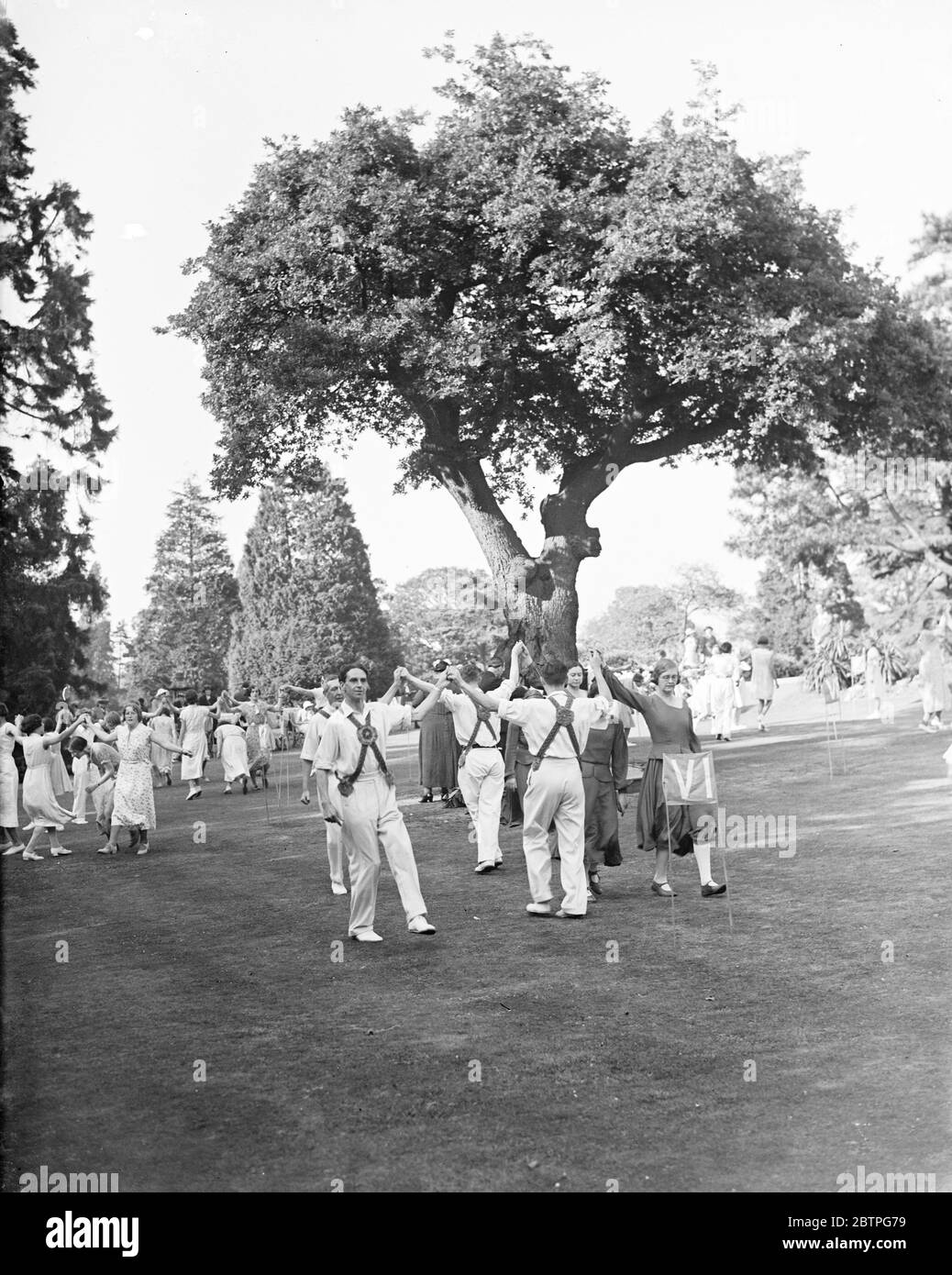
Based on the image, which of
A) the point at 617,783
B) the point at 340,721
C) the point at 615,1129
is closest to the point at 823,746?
the point at 617,783

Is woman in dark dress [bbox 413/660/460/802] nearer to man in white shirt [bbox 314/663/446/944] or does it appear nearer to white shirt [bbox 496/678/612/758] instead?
white shirt [bbox 496/678/612/758]

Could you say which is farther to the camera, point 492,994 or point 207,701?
point 207,701

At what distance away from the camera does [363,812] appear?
11711mm

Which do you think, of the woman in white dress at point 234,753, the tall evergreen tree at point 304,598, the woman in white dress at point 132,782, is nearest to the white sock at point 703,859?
the woman in white dress at point 132,782

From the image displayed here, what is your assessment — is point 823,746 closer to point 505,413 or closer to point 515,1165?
point 505,413

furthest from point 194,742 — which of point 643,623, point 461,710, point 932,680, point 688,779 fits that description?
point 643,623

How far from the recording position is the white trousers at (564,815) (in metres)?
12.3

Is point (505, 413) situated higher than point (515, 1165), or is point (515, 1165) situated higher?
point (505, 413)

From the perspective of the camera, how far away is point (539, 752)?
1230cm

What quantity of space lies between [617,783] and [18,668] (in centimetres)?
2582

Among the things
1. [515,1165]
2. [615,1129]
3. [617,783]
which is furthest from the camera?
[617,783]

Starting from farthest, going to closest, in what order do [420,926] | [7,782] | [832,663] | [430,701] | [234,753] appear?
[832,663] → [234,753] → [7,782] → [430,701] → [420,926]

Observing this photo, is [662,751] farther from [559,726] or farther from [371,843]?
[371,843]

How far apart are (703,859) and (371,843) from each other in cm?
332
